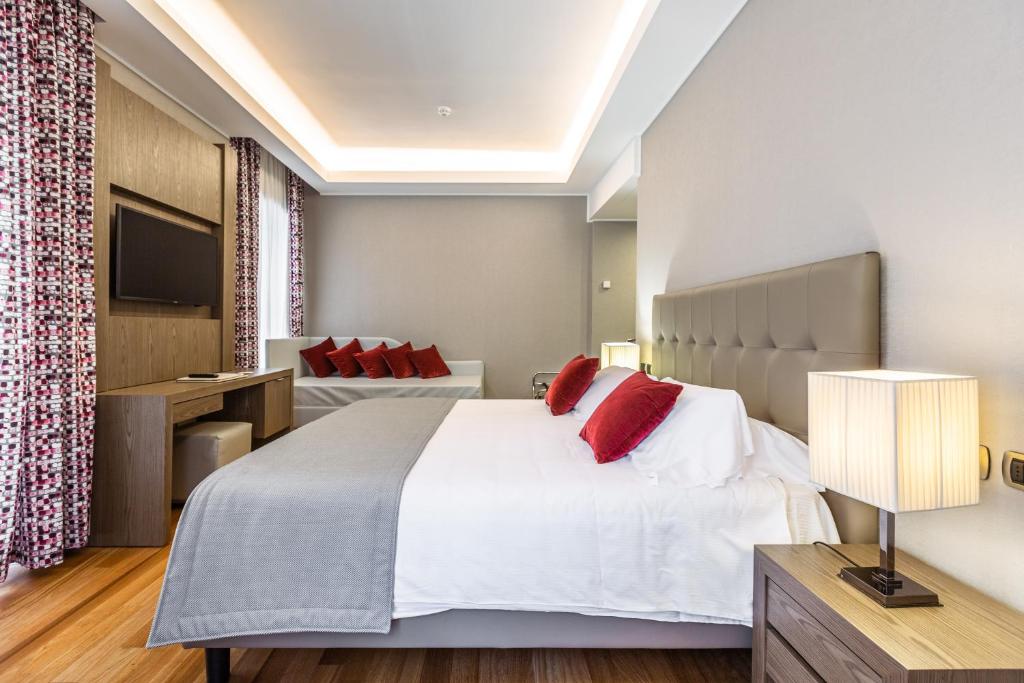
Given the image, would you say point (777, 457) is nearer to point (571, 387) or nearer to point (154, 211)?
point (571, 387)

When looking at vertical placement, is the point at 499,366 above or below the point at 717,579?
above

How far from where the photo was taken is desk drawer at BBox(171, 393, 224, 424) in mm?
2744

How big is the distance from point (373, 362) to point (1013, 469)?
16.0ft

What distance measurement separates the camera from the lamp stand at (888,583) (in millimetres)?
1089

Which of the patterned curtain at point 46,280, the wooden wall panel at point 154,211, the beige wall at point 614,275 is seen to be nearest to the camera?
the patterned curtain at point 46,280

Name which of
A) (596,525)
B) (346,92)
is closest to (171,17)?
(346,92)

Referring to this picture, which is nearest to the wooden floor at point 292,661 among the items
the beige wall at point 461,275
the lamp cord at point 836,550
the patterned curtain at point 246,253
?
the lamp cord at point 836,550

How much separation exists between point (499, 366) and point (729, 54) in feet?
13.1

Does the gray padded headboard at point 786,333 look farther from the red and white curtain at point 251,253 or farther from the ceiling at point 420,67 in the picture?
the red and white curtain at point 251,253

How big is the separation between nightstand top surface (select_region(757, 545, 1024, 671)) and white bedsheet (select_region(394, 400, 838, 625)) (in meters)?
0.24

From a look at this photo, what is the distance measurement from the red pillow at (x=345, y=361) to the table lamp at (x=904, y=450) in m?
4.84

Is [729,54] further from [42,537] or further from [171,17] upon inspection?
[42,537]

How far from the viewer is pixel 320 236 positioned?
5777 millimetres

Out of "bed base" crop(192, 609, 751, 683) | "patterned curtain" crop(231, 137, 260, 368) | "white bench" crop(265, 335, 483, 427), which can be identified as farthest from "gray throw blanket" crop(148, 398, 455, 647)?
"white bench" crop(265, 335, 483, 427)
